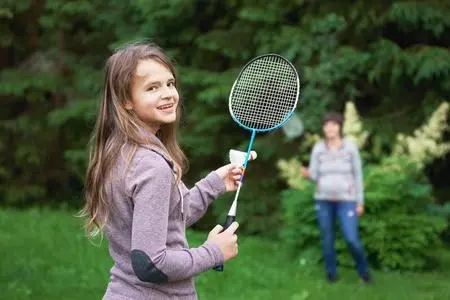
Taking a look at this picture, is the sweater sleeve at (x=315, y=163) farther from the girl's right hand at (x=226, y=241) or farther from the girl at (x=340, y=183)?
the girl's right hand at (x=226, y=241)

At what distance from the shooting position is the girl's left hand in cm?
344

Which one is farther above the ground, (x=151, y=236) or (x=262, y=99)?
(x=262, y=99)

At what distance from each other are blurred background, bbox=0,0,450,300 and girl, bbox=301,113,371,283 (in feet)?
1.34

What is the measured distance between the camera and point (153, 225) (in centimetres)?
271

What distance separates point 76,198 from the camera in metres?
16.5

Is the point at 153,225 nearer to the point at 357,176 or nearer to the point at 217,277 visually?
the point at 217,277

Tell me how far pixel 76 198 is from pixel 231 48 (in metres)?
5.02

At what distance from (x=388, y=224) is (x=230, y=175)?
6.00 metres

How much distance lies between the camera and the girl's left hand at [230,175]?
11.3 feet

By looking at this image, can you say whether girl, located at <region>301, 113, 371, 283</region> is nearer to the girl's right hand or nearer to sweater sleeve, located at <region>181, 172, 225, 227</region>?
sweater sleeve, located at <region>181, 172, 225, 227</region>

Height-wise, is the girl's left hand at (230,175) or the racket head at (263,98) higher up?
the racket head at (263,98)

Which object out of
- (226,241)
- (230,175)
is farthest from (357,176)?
(226,241)

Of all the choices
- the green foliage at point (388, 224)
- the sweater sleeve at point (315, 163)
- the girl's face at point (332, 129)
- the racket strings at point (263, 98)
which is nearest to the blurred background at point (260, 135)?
the green foliage at point (388, 224)

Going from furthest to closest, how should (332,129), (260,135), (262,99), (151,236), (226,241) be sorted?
(260,135), (332,129), (262,99), (226,241), (151,236)
